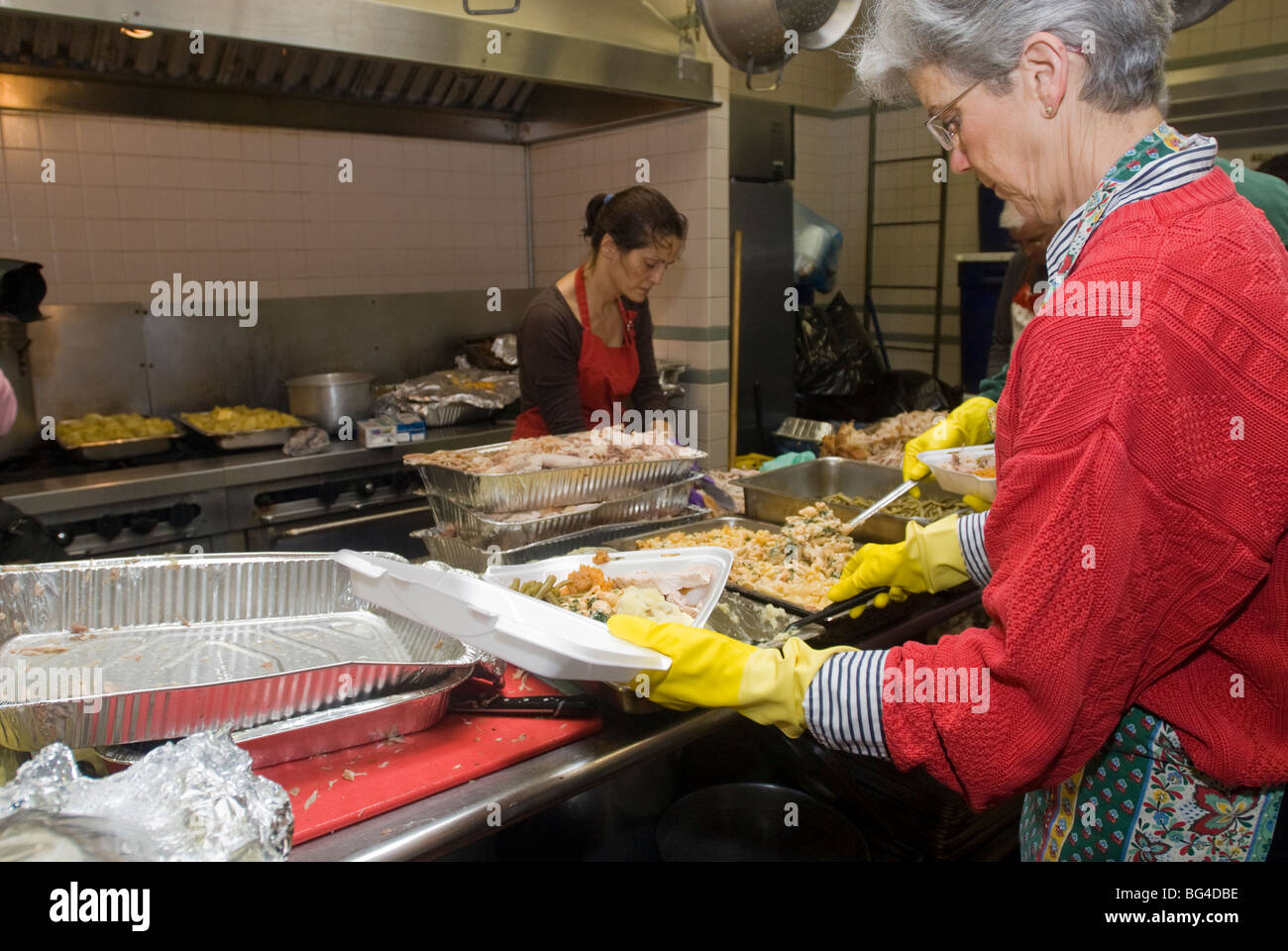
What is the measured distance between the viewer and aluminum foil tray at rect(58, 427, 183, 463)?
3.51m

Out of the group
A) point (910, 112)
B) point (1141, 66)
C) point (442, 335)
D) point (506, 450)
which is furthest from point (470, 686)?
point (910, 112)

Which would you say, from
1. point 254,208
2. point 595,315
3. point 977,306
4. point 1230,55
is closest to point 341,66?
point 254,208

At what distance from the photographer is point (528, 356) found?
127 inches

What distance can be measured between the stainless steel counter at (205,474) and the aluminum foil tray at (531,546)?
4.63 feet

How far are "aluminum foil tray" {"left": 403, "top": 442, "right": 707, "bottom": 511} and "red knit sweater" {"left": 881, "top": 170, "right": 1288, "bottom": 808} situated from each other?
57.0 inches

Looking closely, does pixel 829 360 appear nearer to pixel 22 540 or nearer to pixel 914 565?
pixel 914 565

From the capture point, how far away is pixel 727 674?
134 cm

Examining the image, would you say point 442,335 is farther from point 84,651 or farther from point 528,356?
point 84,651

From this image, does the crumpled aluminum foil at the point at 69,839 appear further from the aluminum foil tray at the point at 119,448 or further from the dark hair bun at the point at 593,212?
the aluminum foil tray at the point at 119,448

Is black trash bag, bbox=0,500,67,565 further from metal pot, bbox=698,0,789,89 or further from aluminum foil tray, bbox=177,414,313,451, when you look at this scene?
metal pot, bbox=698,0,789,89

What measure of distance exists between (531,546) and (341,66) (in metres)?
2.96

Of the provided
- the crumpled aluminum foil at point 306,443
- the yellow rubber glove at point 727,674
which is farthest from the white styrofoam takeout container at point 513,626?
the crumpled aluminum foil at point 306,443

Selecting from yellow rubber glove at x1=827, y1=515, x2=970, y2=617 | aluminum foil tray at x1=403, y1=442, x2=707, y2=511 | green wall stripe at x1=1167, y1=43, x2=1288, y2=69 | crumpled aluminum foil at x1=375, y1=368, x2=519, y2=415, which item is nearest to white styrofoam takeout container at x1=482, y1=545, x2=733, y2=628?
Answer: yellow rubber glove at x1=827, y1=515, x2=970, y2=617

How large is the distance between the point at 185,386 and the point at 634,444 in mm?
2560
